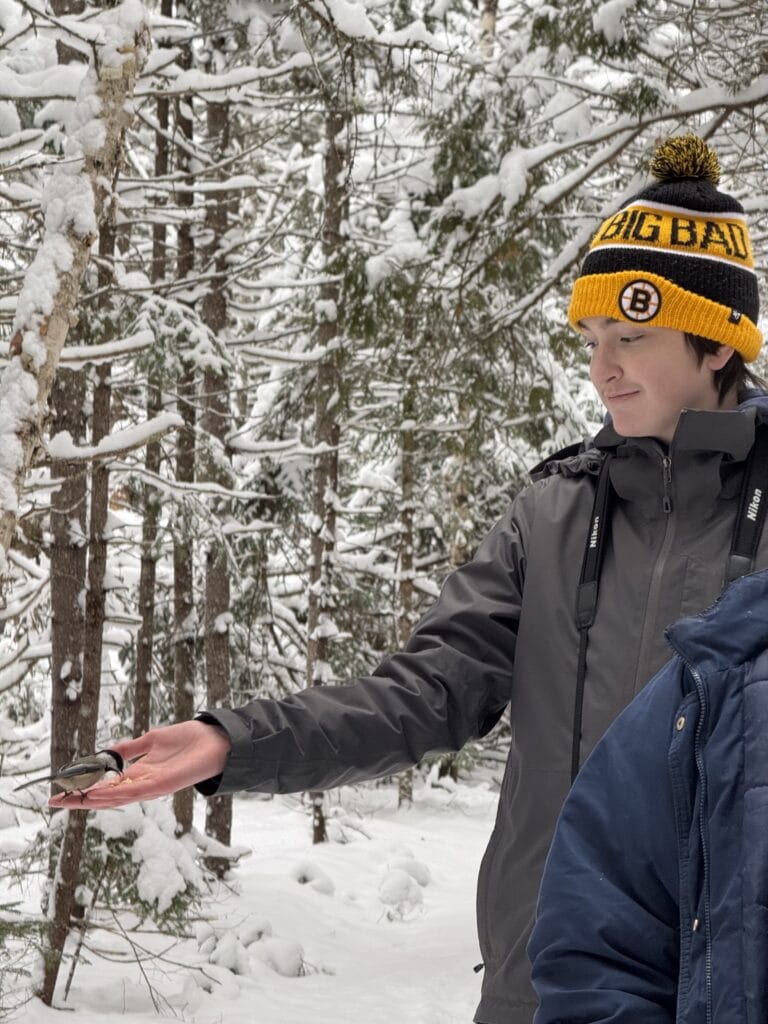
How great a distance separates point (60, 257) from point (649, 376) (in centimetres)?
344

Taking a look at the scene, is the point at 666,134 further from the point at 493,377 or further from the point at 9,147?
the point at 9,147

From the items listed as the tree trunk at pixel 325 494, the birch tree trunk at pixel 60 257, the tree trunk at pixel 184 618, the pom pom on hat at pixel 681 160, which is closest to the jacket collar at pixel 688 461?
the pom pom on hat at pixel 681 160

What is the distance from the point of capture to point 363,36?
544cm

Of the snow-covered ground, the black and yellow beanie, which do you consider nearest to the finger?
the black and yellow beanie

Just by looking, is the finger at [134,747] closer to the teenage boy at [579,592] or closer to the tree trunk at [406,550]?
the teenage boy at [579,592]

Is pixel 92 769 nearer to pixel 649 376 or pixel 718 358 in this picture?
pixel 649 376

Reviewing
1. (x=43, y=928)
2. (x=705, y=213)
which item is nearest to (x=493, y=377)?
(x=43, y=928)

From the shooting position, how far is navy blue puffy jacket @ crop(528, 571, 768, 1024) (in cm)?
117

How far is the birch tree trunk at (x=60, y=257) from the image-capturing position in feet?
15.2

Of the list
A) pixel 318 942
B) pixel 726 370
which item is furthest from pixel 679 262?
pixel 318 942

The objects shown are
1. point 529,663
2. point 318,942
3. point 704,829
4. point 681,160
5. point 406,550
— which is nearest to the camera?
point 704,829

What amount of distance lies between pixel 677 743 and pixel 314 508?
12.7 meters

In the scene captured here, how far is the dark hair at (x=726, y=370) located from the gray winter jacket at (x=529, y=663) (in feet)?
0.55

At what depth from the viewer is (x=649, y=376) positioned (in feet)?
6.81
